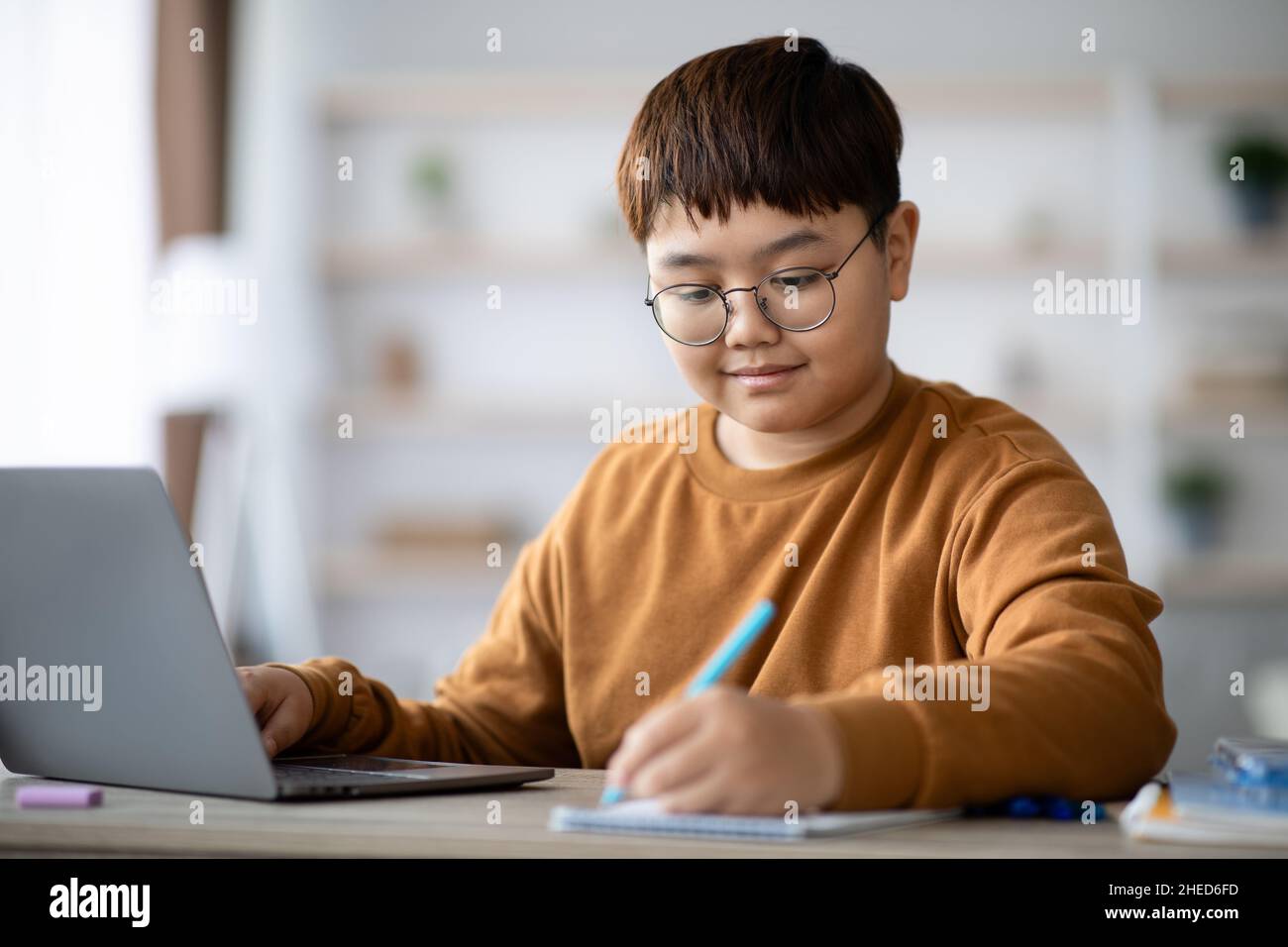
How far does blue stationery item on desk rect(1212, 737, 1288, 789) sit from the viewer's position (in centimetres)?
78

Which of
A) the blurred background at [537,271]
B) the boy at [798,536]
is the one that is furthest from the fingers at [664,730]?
the blurred background at [537,271]

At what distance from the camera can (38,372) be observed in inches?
114

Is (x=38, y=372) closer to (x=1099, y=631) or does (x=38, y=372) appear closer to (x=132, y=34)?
(x=132, y=34)

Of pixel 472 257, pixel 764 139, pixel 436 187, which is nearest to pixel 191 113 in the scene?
pixel 436 187

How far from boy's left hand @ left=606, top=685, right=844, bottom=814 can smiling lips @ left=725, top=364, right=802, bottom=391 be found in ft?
1.79

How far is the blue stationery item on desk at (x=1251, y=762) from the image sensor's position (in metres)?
0.78

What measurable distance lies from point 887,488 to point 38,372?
2.20 meters

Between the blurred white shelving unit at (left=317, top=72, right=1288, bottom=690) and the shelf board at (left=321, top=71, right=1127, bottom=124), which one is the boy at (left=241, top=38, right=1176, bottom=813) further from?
the shelf board at (left=321, top=71, right=1127, bottom=124)

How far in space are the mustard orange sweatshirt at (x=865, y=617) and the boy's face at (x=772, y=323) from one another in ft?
0.33

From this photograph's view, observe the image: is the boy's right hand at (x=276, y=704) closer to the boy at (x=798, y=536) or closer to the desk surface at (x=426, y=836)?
the boy at (x=798, y=536)

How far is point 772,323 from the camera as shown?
1176 mm

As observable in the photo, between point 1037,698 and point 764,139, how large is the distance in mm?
572

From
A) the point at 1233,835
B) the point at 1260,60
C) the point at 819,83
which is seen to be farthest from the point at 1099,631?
the point at 1260,60

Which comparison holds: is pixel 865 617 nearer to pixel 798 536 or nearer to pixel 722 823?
pixel 798 536
